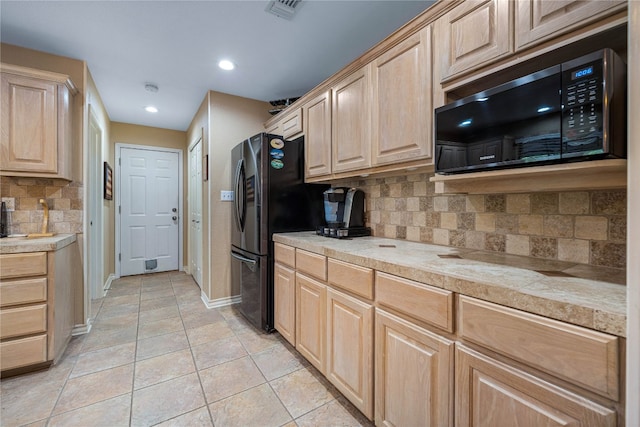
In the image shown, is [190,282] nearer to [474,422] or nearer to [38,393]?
[38,393]

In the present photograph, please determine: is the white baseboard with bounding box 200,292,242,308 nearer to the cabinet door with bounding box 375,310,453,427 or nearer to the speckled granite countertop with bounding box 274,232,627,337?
the speckled granite countertop with bounding box 274,232,627,337

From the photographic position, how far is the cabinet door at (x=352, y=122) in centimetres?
184

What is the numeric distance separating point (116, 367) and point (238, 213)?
4.95ft

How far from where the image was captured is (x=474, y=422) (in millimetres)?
933

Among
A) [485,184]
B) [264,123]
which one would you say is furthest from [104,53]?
[485,184]

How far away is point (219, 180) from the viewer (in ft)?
10.4

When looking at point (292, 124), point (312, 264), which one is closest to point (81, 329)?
point (312, 264)

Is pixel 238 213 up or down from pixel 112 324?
up

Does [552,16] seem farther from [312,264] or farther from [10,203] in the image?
[10,203]

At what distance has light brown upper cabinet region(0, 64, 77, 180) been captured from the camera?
2035 millimetres

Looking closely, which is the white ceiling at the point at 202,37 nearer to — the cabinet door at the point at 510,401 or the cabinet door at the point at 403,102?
the cabinet door at the point at 403,102

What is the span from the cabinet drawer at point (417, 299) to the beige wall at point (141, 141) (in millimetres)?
4243

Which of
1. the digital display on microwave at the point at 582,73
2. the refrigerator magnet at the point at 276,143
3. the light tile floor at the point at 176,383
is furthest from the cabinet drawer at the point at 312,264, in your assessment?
the digital display on microwave at the point at 582,73

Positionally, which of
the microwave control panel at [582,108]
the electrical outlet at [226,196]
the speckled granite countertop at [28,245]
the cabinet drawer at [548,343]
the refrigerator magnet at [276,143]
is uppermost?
the refrigerator magnet at [276,143]
